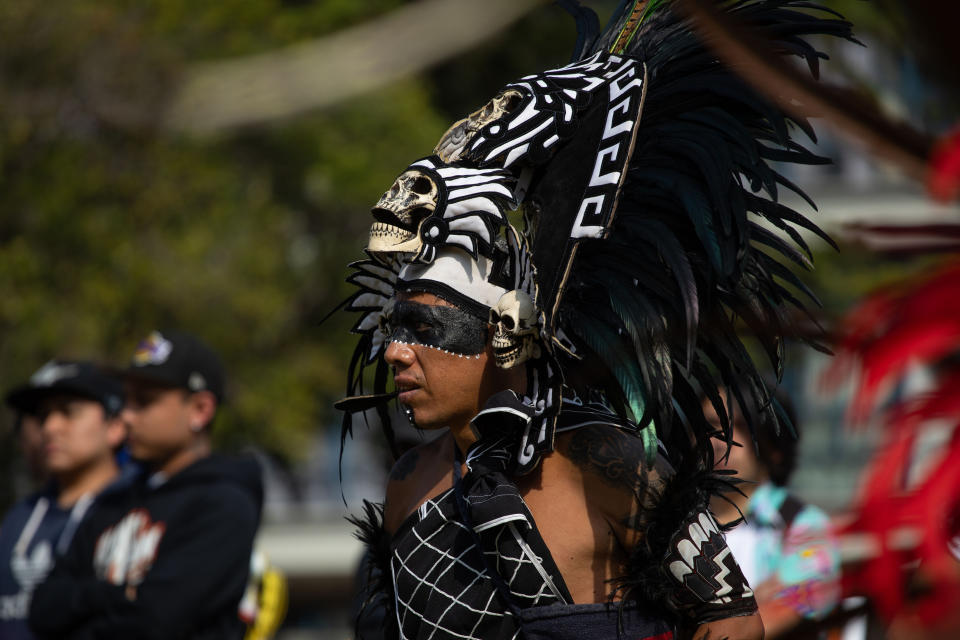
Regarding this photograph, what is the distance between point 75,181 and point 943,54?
9.99 meters

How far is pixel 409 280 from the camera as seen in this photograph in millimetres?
2988

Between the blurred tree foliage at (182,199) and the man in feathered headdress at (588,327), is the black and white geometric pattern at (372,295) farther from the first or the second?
the blurred tree foliage at (182,199)

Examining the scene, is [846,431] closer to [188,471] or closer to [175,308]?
[188,471]

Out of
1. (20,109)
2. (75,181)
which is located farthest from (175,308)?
(20,109)

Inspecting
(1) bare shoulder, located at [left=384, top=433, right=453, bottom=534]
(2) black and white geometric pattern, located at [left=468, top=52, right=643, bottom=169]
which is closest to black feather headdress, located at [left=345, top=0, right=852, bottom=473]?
(2) black and white geometric pattern, located at [left=468, top=52, right=643, bottom=169]

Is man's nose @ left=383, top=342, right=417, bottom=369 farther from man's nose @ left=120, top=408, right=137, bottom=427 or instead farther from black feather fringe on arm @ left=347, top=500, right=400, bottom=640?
man's nose @ left=120, top=408, right=137, bottom=427

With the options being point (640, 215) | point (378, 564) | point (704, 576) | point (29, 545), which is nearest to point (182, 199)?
point (29, 545)

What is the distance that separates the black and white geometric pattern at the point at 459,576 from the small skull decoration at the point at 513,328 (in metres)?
0.37

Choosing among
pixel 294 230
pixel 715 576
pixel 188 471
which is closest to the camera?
pixel 715 576

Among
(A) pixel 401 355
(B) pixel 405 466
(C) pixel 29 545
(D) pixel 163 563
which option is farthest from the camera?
(C) pixel 29 545

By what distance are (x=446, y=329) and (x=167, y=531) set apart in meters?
2.51

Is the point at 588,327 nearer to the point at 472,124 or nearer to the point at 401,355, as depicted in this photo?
the point at 401,355

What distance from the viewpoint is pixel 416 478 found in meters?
3.33

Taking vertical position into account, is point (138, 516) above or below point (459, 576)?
below
